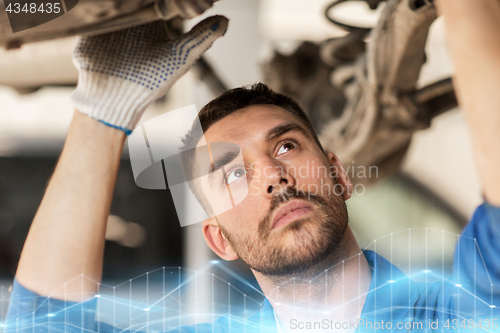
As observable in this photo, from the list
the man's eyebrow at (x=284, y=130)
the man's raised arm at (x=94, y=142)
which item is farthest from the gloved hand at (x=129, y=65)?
the man's eyebrow at (x=284, y=130)

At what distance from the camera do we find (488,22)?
21 centimetres

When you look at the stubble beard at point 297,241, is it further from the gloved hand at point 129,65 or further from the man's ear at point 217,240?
the gloved hand at point 129,65

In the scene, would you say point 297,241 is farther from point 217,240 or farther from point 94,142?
point 94,142

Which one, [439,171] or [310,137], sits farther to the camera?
[439,171]

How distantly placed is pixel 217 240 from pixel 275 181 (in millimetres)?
101

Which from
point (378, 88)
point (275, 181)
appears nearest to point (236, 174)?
point (275, 181)

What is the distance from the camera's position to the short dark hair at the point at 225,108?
0.42 m

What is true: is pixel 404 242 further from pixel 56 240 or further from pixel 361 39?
pixel 56 240

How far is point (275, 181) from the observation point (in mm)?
368

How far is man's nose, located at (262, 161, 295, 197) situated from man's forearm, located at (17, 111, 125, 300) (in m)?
0.15

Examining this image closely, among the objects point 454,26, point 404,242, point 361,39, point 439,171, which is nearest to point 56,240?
point 454,26

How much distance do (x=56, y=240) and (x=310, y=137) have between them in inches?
10.6

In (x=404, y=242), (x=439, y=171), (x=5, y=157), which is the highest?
(x=5, y=157)

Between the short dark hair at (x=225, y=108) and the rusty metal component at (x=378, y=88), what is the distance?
16 centimetres
